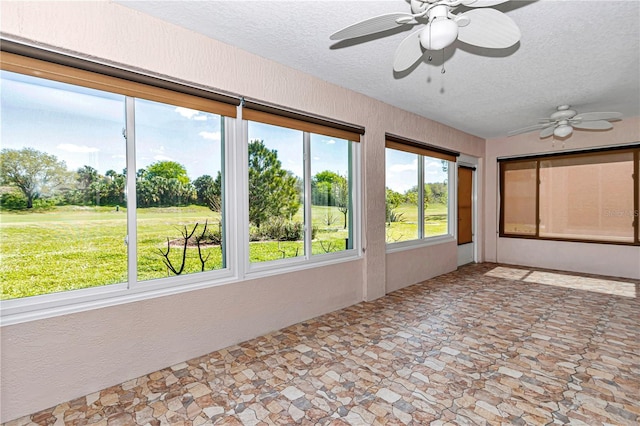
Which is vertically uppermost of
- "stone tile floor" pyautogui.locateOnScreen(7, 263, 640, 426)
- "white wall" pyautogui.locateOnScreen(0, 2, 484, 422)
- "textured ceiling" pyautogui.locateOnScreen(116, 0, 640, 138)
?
"textured ceiling" pyautogui.locateOnScreen(116, 0, 640, 138)

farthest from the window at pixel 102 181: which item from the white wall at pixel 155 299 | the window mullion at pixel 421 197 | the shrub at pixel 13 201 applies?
the window mullion at pixel 421 197

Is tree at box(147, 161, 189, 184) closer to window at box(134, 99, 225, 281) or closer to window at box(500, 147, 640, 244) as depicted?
window at box(134, 99, 225, 281)

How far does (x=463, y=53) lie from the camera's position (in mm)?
2895

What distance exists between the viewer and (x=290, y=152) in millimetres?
3502

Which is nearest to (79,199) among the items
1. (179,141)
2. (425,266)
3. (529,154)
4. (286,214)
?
(179,141)

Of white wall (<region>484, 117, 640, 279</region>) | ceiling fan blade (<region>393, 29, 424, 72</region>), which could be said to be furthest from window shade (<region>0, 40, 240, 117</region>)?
white wall (<region>484, 117, 640, 279</region>)

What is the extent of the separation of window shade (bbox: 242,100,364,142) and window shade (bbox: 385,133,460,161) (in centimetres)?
71

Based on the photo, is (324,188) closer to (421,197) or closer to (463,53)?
(463,53)

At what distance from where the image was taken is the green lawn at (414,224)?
4836 millimetres

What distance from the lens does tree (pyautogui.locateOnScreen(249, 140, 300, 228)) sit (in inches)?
124

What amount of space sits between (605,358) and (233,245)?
335cm

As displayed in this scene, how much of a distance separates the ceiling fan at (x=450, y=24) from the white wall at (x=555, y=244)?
16.8 ft

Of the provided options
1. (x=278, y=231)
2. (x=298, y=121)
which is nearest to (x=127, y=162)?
(x=278, y=231)

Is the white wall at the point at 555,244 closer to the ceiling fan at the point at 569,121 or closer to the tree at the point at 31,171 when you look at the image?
the ceiling fan at the point at 569,121
